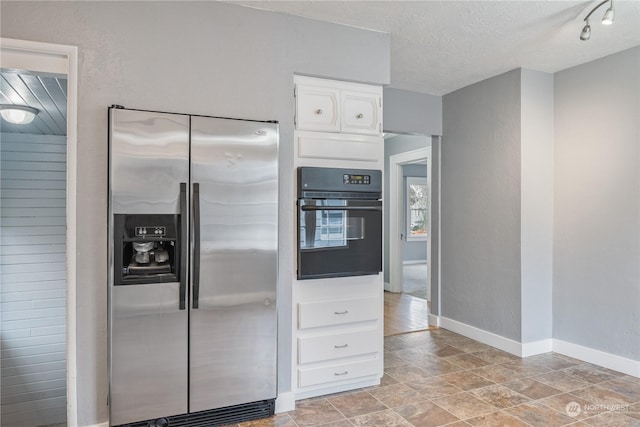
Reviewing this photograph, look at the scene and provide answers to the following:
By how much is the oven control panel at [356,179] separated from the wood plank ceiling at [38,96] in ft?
5.77

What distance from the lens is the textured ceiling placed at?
8.19 feet

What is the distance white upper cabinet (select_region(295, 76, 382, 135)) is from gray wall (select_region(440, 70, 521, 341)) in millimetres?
1549

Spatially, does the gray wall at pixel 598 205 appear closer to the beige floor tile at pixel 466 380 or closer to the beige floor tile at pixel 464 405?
the beige floor tile at pixel 466 380

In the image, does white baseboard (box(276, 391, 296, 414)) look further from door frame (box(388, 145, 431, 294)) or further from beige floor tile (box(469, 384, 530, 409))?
door frame (box(388, 145, 431, 294))

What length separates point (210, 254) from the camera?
89.5 inches

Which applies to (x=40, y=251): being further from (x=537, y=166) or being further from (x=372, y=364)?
(x=537, y=166)

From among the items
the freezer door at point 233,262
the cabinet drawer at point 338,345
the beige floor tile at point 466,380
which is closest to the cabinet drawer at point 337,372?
the cabinet drawer at point 338,345

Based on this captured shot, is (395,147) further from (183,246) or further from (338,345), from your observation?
(183,246)

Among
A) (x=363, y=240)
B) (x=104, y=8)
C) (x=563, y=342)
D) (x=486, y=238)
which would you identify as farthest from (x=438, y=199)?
(x=104, y=8)

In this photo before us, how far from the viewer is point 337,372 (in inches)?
108

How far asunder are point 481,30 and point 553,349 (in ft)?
9.60

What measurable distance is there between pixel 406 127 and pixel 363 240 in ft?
6.67
